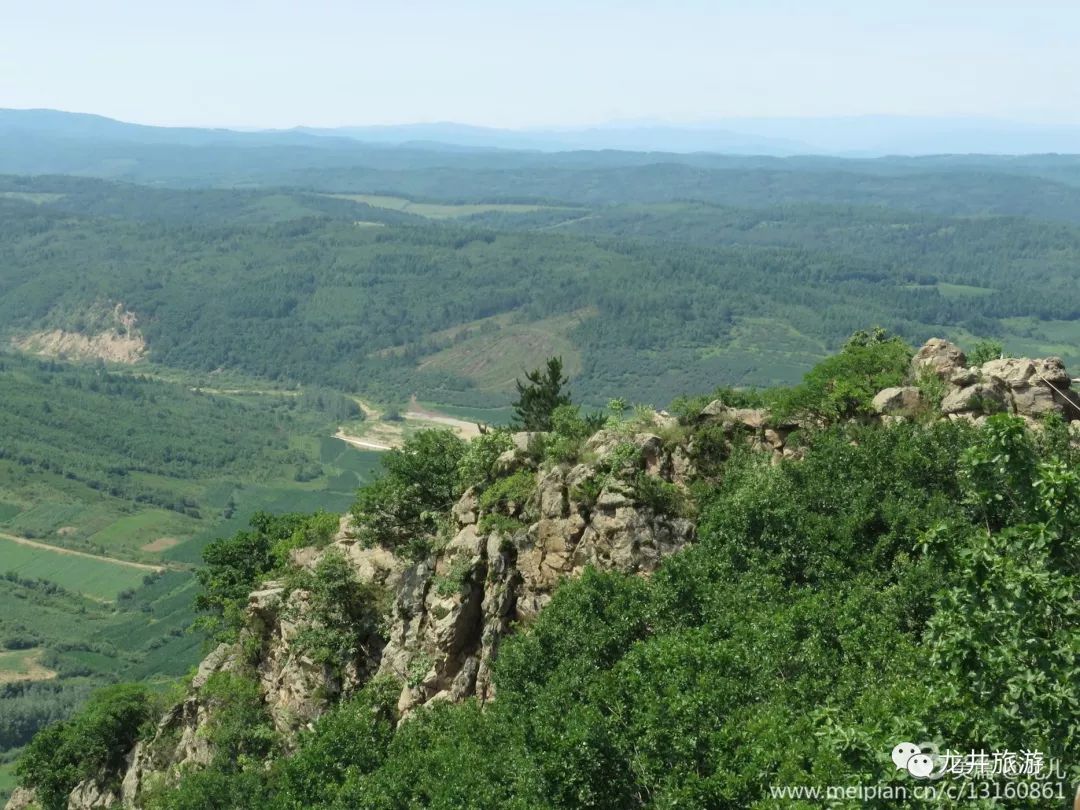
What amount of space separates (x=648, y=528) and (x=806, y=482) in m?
4.69

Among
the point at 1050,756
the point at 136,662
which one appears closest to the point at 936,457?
the point at 1050,756

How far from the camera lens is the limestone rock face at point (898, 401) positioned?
33.7 m

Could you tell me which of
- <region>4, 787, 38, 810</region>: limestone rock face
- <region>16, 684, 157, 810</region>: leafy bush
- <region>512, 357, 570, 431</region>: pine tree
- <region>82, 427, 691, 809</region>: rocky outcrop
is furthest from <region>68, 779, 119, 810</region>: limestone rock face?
<region>512, 357, 570, 431</region>: pine tree

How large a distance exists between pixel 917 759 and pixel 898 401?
1976cm

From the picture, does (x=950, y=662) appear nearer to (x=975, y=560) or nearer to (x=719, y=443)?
(x=975, y=560)

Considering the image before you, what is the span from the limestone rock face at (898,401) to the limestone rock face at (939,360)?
113 centimetres

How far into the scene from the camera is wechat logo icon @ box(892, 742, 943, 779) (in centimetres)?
1534

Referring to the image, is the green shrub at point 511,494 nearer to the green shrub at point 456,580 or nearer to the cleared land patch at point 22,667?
the green shrub at point 456,580

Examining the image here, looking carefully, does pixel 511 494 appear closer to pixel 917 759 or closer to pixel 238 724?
pixel 238 724

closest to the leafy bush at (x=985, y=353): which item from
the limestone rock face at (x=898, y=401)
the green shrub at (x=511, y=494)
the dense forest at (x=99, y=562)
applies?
the limestone rock face at (x=898, y=401)

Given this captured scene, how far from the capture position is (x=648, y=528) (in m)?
32.2

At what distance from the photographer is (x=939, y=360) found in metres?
34.9

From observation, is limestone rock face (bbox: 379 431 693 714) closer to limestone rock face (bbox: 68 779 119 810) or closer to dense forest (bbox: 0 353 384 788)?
limestone rock face (bbox: 68 779 119 810)

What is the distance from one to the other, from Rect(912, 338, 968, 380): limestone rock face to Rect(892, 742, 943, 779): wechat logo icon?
20.7 m
